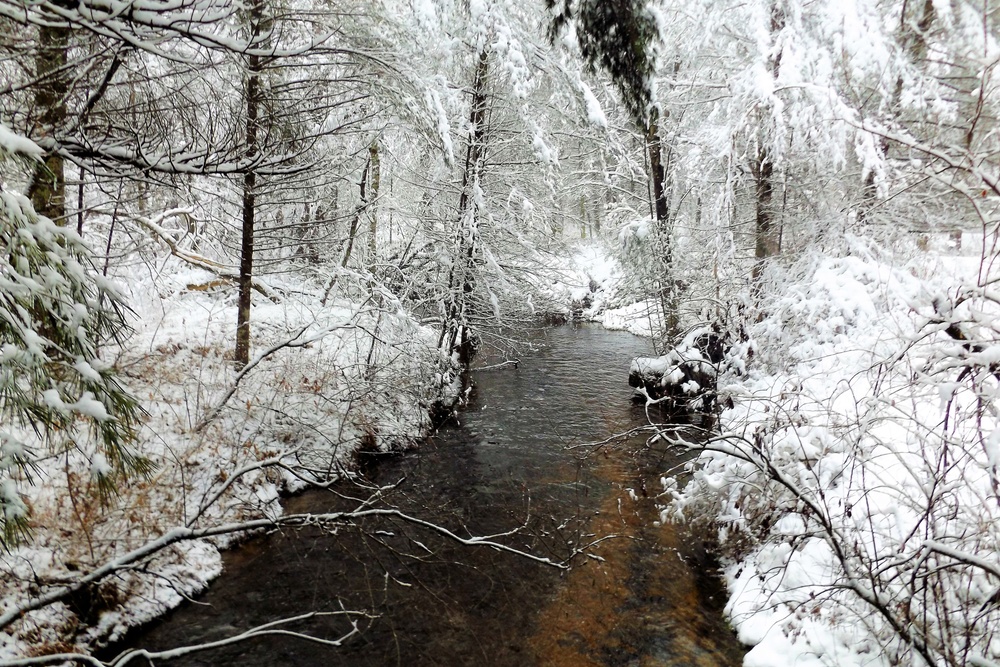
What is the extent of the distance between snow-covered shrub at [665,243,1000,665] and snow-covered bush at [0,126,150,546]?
3.47m

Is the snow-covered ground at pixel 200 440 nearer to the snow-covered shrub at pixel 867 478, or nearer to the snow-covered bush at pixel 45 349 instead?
the snow-covered bush at pixel 45 349

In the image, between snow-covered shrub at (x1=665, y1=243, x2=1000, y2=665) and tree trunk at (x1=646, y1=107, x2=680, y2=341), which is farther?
tree trunk at (x1=646, y1=107, x2=680, y2=341)

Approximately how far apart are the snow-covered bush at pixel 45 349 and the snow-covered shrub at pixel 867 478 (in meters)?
3.47

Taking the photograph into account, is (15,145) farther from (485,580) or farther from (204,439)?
(204,439)

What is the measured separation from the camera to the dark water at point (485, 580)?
4820 mm

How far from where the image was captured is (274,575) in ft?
19.2

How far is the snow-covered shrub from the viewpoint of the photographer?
3.16 meters

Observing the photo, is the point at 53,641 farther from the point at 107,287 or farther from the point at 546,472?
the point at 546,472

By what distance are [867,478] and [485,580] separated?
414 centimetres

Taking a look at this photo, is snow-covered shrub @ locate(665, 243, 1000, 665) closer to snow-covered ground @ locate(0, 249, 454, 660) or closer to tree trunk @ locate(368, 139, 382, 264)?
snow-covered ground @ locate(0, 249, 454, 660)

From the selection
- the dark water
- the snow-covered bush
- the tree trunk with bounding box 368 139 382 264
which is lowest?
the dark water

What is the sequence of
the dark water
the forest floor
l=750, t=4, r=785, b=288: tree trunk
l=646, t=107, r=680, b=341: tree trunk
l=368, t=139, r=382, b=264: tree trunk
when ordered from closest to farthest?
the forest floor → the dark water → l=750, t=4, r=785, b=288: tree trunk → l=368, t=139, r=382, b=264: tree trunk → l=646, t=107, r=680, b=341: tree trunk

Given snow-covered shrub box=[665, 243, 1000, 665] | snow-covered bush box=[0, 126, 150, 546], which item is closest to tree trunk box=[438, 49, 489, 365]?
snow-covered shrub box=[665, 243, 1000, 665]

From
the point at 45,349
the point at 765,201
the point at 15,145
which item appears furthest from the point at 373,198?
the point at 15,145
